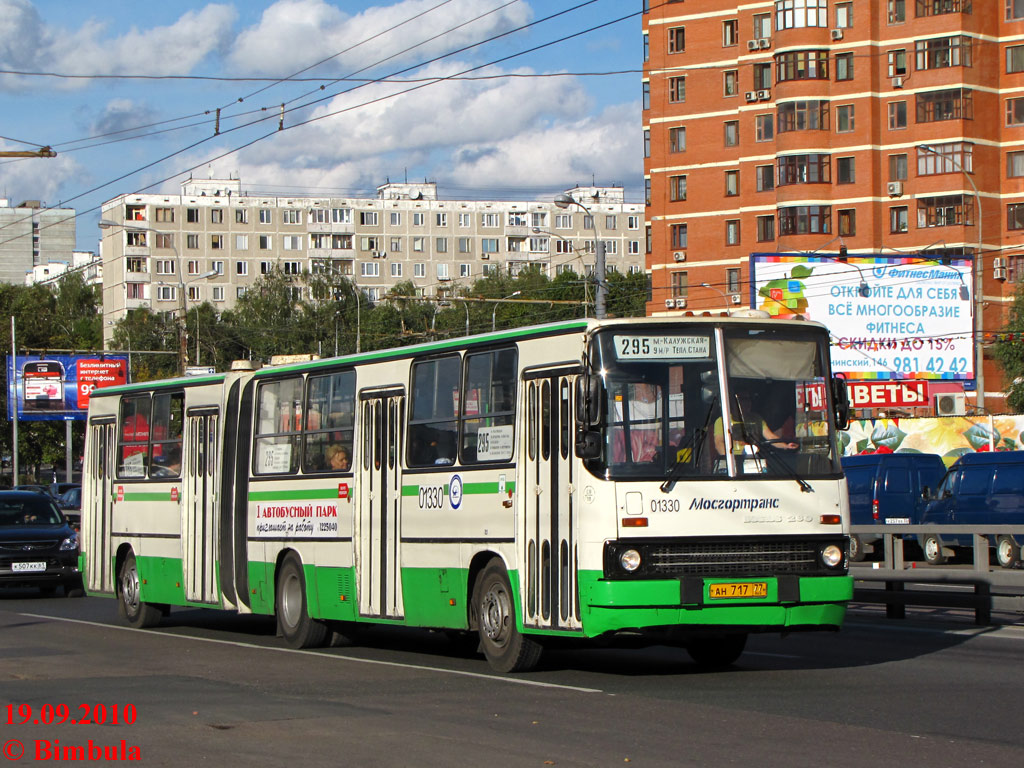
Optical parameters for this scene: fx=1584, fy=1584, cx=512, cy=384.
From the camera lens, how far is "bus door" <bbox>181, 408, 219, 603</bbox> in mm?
17844

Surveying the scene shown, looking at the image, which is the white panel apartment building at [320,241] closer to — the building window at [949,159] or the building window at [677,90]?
the building window at [677,90]

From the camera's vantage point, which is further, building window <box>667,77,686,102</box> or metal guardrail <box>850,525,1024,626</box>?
building window <box>667,77,686,102</box>

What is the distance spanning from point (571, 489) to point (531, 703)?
1.85m

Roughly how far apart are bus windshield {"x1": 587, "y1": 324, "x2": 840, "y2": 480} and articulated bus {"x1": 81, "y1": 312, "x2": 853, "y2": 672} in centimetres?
2

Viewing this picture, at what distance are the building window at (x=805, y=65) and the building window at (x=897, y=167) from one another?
15.8 ft

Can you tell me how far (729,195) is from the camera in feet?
249

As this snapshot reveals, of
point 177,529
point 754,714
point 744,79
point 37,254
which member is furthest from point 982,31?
point 37,254

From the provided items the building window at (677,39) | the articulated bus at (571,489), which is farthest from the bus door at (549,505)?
the building window at (677,39)

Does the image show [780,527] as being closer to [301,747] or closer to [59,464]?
[301,747]

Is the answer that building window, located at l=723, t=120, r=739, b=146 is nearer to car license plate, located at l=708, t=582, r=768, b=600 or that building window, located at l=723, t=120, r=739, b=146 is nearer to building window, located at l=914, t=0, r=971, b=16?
building window, located at l=914, t=0, r=971, b=16

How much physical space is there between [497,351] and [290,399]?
3983 millimetres

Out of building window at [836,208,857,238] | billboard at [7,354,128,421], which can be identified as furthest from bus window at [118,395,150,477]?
building window at [836,208,857,238]

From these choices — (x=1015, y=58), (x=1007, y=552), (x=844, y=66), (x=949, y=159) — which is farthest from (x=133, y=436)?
(x=1015, y=58)

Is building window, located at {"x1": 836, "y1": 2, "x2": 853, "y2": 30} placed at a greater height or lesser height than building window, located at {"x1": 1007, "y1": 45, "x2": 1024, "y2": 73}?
greater
